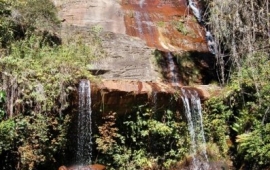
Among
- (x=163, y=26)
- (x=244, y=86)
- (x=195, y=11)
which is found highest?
(x=195, y=11)

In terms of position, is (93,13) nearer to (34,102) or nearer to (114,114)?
(114,114)

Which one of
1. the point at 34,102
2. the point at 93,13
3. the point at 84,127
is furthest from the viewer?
the point at 93,13

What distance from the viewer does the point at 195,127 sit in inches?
397

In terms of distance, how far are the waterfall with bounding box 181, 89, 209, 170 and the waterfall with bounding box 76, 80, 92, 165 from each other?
97.6 inches

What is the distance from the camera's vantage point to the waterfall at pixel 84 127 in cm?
859

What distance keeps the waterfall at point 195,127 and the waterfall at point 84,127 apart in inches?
97.6

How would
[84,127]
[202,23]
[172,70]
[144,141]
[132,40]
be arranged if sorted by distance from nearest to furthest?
[84,127] < [144,141] < [132,40] < [172,70] < [202,23]

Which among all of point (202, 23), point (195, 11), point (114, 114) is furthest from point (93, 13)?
point (114, 114)

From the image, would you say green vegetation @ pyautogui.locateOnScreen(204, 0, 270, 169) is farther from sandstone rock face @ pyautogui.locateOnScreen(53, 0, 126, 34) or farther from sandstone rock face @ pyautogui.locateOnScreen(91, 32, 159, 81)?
sandstone rock face @ pyautogui.locateOnScreen(53, 0, 126, 34)

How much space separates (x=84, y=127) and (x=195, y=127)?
2.93 m

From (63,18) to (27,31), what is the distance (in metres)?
3.74

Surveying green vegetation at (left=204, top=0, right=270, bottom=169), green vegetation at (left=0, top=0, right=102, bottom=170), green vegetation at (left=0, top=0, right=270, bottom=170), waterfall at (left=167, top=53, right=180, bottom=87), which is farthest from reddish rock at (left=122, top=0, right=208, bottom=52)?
green vegetation at (left=0, top=0, right=102, bottom=170)

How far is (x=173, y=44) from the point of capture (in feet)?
47.1

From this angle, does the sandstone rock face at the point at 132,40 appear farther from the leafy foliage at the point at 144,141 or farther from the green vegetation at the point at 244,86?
the green vegetation at the point at 244,86
